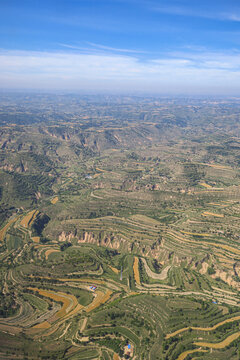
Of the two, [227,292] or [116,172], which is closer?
[227,292]

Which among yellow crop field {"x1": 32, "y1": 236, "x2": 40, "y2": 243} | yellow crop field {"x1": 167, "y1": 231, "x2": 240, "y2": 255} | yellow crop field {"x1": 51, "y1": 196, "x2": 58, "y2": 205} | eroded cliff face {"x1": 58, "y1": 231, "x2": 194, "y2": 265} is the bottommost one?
yellow crop field {"x1": 32, "y1": 236, "x2": 40, "y2": 243}

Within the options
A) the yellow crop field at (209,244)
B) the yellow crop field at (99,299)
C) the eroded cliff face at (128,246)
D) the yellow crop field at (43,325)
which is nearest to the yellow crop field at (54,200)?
the eroded cliff face at (128,246)

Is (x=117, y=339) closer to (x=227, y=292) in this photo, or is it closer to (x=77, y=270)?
(x=77, y=270)

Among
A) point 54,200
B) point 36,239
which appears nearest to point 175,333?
point 36,239

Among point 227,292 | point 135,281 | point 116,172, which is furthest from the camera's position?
point 116,172

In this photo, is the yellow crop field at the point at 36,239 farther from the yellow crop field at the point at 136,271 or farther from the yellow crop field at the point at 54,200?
the yellow crop field at the point at 136,271

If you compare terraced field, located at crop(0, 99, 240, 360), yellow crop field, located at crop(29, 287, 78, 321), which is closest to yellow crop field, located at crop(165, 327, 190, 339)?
terraced field, located at crop(0, 99, 240, 360)

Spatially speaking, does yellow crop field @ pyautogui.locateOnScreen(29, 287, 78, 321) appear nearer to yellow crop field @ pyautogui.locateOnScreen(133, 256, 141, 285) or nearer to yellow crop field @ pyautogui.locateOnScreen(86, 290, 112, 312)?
yellow crop field @ pyautogui.locateOnScreen(86, 290, 112, 312)

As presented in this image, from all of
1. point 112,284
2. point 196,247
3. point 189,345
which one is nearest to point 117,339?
point 189,345
